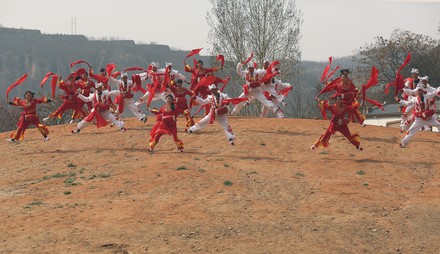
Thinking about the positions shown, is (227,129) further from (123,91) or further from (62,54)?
(62,54)

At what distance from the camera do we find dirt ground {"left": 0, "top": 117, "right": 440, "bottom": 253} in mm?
8492

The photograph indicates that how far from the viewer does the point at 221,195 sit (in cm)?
1073

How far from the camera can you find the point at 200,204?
10.2 metres

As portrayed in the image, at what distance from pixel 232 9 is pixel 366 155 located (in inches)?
997

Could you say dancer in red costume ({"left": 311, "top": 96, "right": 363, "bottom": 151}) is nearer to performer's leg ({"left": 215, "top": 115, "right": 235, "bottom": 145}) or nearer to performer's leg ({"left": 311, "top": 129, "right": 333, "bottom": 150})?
performer's leg ({"left": 311, "top": 129, "right": 333, "bottom": 150})

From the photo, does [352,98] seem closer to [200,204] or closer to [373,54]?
[200,204]

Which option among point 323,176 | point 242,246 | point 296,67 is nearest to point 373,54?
point 296,67

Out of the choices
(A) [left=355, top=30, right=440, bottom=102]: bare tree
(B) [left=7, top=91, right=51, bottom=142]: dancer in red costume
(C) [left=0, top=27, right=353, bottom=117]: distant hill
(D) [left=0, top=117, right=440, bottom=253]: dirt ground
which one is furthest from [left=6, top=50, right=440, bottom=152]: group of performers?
(C) [left=0, top=27, right=353, bottom=117]: distant hill

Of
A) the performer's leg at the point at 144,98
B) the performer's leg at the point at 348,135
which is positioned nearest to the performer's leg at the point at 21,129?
the performer's leg at the point at 144,98

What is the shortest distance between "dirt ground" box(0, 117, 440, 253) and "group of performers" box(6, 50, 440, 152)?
0.57 metres

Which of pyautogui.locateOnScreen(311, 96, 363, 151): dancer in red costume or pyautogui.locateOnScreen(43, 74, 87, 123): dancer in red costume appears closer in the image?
pyautogui.locateOnScreen(311, 96, 363, 151): dancer in red costume

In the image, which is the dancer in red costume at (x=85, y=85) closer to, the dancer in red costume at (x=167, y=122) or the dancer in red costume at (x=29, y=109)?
the dancer in red costume at (x=29, y=109)

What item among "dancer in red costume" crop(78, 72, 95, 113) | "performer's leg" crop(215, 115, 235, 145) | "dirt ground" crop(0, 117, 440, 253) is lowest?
"dirt ground" crop(0, 117, 440, 253)

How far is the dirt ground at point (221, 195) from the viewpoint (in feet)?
27.9
